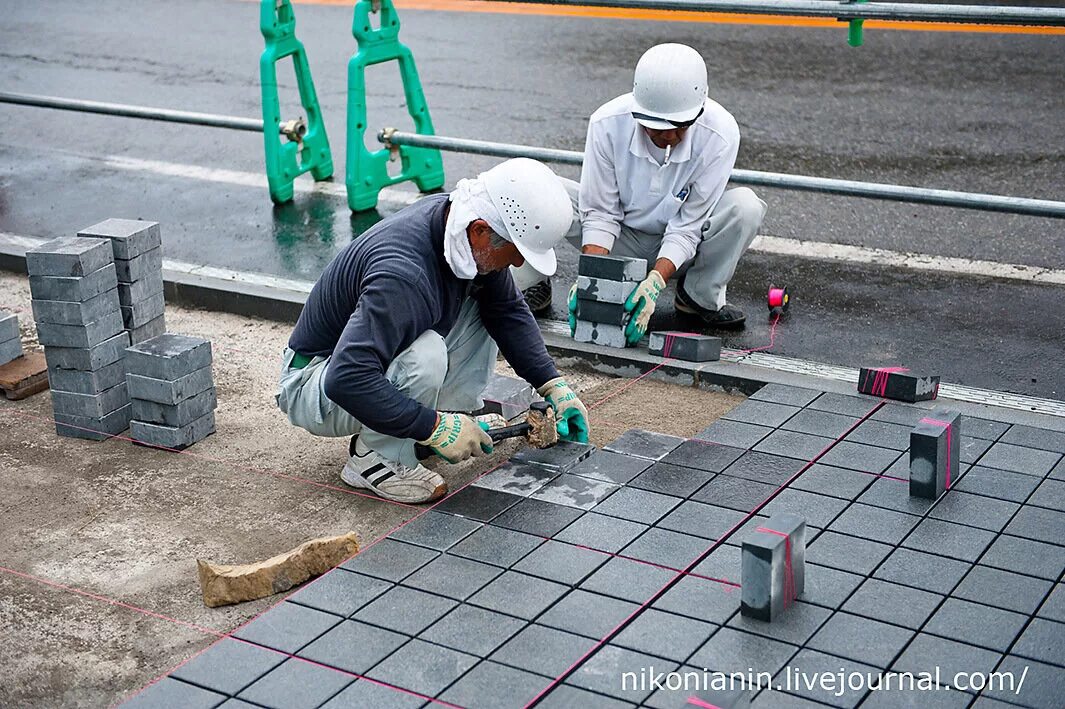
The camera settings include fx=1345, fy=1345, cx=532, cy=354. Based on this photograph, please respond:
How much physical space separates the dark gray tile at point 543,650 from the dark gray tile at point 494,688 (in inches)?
1.5

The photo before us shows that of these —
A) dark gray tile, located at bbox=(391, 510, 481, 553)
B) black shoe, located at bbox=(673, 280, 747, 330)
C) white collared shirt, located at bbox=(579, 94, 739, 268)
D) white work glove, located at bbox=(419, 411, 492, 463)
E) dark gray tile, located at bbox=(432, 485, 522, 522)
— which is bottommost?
dark gray tile, located at bbox=(391, 510, 481, 553)

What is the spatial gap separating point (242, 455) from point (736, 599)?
6.88 ft

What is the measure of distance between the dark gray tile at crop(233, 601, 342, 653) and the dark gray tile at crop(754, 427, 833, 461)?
174 centimetres

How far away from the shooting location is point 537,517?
13.9ft

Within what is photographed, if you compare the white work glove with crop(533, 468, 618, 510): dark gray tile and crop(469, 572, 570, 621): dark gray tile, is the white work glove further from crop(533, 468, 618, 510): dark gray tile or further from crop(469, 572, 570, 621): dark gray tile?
crop(469, 572, 570, 621): dark gray tile

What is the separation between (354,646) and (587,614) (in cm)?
64

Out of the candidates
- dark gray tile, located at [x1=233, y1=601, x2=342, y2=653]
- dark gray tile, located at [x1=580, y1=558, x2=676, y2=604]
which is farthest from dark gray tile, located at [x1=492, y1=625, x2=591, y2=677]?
dark gray tile, located at [x1=233, y1=601, x2=342, y2=653]

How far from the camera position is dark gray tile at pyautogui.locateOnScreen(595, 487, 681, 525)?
4223 mm

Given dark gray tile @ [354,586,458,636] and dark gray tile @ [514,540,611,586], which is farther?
dark gray tile @ [514,540,611,586]

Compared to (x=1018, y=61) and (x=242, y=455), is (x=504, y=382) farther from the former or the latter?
(x=1018, y=61)

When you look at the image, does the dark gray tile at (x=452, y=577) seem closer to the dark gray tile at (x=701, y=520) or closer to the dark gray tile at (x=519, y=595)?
the dark gray tile at (x=519, y=595)

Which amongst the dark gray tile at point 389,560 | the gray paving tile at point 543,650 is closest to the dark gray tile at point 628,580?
the gray paving tile at point 543,650

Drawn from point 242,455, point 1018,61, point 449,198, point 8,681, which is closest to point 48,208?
point 242,455

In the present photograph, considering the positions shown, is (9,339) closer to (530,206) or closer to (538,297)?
(538,297)
